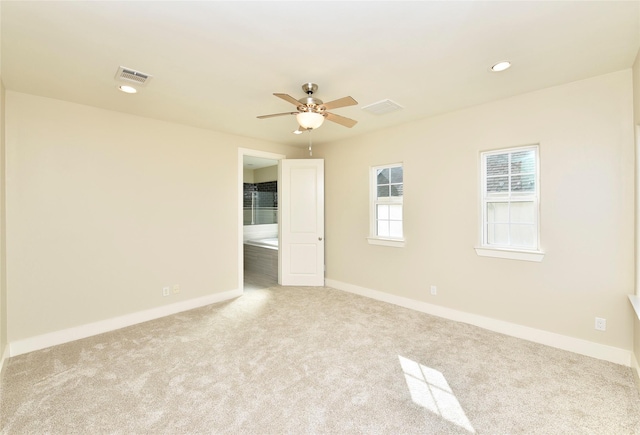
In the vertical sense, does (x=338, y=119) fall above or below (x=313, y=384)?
above

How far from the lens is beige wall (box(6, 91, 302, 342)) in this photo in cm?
281

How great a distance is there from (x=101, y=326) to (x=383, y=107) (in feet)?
13.2

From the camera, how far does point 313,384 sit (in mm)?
2238

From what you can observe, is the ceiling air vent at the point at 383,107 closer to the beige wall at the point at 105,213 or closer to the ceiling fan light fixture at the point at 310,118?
the ceiling fan light fixture at the point at 310,118

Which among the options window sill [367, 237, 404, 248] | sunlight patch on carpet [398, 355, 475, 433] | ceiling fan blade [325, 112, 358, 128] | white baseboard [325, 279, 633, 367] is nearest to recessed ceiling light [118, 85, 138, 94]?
ceiling fan blade [325, 112, 358, 128]

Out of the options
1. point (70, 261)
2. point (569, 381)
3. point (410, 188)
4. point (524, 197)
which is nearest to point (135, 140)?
point (70, 261)

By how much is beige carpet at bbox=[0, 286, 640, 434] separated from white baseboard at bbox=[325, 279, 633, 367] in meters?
0.12

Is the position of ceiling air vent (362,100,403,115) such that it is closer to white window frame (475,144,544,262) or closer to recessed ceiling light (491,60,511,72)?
recessed ceiling light (491,60,511,72)

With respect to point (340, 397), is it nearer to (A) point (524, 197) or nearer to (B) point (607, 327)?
A: (B) point (607, 327)

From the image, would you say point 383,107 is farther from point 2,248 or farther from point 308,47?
point 2,248

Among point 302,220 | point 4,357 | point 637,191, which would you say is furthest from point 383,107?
point 4,357

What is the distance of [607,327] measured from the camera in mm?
2576

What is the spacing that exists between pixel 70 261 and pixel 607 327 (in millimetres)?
5254

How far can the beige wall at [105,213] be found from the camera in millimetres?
2814
